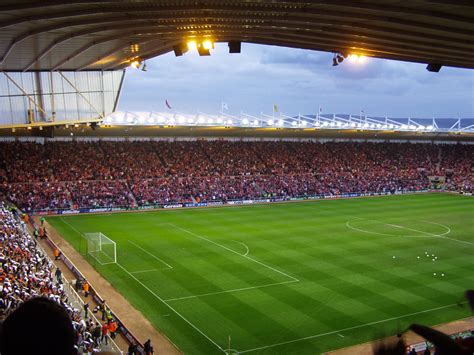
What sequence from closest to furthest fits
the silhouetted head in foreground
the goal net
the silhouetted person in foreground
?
the silhouetted head in foreground → the silhouetted person in foreground → the goal net

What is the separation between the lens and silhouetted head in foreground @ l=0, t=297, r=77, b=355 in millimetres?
2203

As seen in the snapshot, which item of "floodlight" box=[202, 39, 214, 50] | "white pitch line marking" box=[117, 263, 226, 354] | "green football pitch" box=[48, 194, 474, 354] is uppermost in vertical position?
"floodlight" box=[202, 39, 214, 50]

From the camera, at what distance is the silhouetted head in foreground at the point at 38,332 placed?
7.23ft

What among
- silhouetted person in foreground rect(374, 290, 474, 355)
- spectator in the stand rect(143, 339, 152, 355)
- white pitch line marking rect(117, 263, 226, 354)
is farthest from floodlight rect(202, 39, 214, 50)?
silhouetted person in foreground rect(374, 290, 474, 355)

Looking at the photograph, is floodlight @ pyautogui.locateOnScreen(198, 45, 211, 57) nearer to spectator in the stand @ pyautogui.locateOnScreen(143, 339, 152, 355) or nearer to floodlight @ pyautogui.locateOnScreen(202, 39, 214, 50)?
floodlight @ pyautogui.locateOnScreen(202, 39, 214, 50)

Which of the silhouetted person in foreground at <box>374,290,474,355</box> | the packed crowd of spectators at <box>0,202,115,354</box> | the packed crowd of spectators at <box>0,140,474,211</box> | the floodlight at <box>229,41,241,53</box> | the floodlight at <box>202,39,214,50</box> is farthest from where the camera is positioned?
the packed crowd of spectators at <box>0,140,474,211</box>

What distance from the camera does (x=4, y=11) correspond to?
1355 centimetres

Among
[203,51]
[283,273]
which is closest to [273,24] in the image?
[203,51]

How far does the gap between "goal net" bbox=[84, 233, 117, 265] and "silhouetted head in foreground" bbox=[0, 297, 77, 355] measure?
84.6ft

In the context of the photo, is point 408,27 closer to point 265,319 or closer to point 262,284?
point 265,319

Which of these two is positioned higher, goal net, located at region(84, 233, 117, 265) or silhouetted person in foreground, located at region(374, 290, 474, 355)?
silhouetted person in foreground, located at region(374, 290, 474, 355)

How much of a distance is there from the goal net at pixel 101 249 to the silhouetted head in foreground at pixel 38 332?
84.6 feet

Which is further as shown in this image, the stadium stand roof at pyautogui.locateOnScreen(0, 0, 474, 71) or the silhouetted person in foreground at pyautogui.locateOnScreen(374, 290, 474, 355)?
the stadium stand roof at pyautogui.locateOnScreen(0, 0, 474, 71)

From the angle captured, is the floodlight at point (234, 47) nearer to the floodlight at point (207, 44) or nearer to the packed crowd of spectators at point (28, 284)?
the floodlight at point (207, 44)
